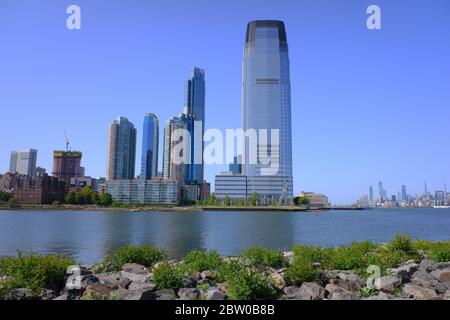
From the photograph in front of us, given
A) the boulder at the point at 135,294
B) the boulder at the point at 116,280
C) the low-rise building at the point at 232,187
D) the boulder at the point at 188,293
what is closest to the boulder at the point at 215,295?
the boulder at the point at 188,293

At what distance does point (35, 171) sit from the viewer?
165250 millimetres

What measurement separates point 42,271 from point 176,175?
188445 millimetres

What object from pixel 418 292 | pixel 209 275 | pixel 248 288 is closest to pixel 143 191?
pixel 209 275

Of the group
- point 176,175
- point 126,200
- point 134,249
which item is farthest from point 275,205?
point 134,249

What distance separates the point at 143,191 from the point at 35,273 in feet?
586

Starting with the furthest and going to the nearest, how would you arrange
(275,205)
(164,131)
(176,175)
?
(176,175) < (275,205) < (164,131)

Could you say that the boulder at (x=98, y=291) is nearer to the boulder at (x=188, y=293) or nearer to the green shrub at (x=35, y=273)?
the green shrub at (x=35, y=273)

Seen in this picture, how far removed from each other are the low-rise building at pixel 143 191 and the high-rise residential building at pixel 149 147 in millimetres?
6151

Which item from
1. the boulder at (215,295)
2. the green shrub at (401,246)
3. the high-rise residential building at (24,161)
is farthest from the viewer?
the high-rise residential building at (24,161)

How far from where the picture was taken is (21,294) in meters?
8.13

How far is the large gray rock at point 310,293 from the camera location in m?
8.59

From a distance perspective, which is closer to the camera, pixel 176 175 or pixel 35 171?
pixel 35 171

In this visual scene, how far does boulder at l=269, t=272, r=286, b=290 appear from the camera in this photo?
9.19 meters
